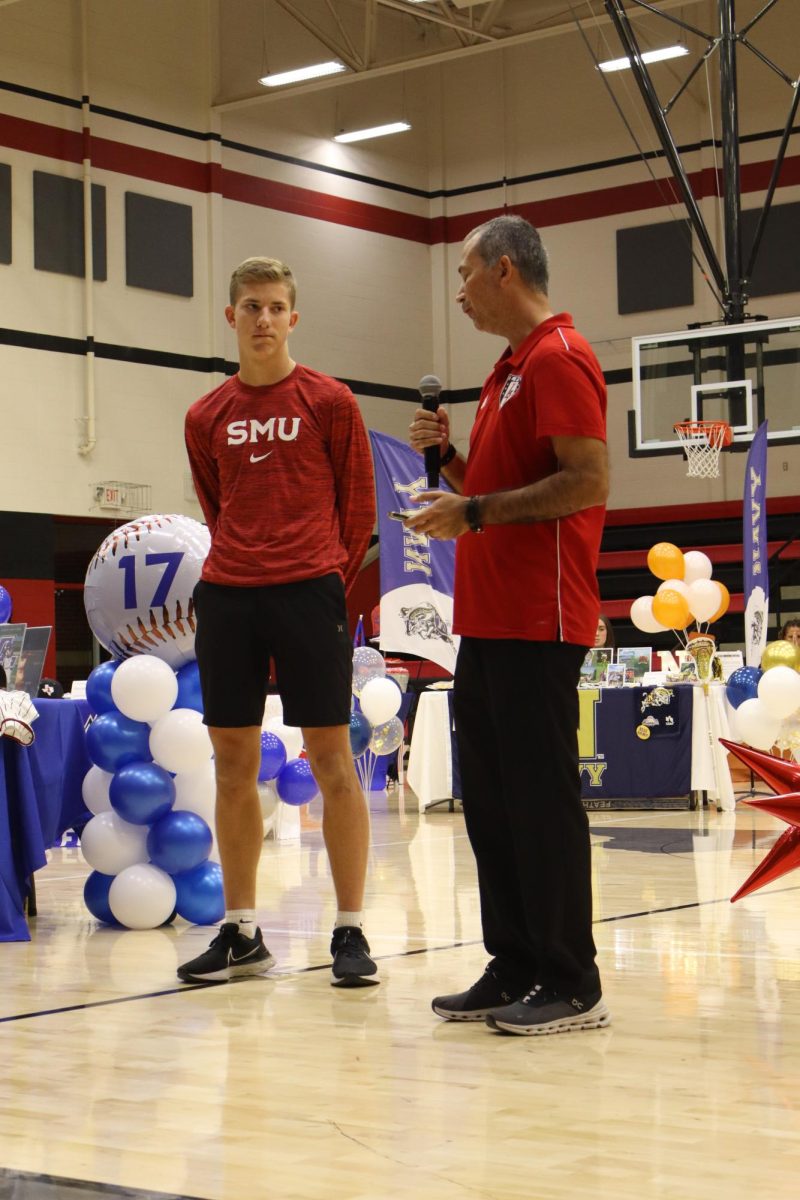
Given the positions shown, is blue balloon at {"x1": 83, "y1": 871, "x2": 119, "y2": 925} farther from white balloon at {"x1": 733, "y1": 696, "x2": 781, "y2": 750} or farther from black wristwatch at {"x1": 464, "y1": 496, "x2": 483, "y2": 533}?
white balloon at {"x1": 733, "y1": 696, "x2": 781, "y2": 750}

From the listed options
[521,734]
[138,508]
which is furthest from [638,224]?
[521,734]

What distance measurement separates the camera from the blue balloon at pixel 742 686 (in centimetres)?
903

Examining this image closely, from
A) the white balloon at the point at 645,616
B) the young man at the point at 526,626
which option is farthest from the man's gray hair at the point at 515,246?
the white balloon at the point at 645,616

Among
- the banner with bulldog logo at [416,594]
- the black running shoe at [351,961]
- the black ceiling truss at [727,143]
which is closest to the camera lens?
the black running shoe at [351,961]

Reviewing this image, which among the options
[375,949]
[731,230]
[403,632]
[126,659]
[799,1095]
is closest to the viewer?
[799,1095]

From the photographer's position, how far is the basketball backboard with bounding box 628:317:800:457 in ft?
41.3

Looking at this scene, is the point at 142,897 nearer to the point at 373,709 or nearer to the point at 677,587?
the point at 373,709

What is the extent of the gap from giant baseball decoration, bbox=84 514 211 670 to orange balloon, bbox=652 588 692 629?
592cm

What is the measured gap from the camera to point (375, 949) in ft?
13.3

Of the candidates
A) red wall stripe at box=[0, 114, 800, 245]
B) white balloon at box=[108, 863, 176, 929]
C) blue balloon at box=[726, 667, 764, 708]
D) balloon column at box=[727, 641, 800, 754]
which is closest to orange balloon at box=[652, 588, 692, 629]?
blue balloon at box=[726, 667, 764, 708]

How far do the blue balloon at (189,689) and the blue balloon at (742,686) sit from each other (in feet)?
16.3

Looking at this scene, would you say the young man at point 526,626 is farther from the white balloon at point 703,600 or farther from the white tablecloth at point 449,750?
the white balloon at point 703,600

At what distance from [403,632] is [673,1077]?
7.64 meters

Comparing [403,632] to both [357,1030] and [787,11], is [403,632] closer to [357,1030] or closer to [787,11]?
[357,1030]
